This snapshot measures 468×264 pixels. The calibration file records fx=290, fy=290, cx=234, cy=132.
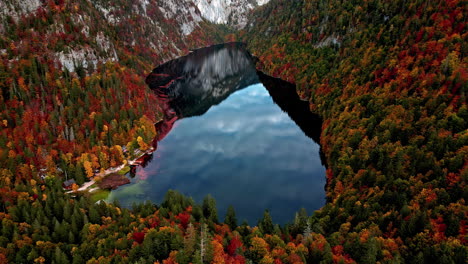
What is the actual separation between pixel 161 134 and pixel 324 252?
113799mm

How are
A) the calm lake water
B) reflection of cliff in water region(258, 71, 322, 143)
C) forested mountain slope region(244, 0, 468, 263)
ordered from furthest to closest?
reflection of cliff in water region(258, 71, 322, 143), the calm lake water, forested mountain slope region(244, 0, 468, 263)

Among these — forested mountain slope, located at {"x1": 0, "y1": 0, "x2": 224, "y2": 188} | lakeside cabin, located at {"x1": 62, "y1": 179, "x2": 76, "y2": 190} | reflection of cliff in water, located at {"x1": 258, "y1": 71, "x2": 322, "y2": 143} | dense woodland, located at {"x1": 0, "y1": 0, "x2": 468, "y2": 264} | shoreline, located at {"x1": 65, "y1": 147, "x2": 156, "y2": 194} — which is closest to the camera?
dense woodland, located at {"x1": 0, "y1": 0, "x2": 468, "y2": 264}

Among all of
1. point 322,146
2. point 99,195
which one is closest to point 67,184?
point 99,195

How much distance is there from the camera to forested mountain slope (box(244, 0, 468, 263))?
66812 millimetres

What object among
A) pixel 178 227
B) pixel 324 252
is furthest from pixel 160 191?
pixel 324 252

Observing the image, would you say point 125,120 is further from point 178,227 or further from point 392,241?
point 392,241

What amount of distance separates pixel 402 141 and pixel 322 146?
39.7 m

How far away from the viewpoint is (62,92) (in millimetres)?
141750

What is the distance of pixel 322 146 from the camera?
131m

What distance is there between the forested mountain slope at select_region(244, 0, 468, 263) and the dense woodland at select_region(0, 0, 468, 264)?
41cm

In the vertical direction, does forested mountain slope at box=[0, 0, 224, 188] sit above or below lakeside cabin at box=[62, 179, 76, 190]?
above

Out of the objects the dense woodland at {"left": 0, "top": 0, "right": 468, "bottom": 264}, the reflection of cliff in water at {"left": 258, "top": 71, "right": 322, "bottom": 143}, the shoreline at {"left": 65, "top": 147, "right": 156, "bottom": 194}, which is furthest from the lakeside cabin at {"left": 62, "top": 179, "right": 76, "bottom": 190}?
the reflection of cliff in water at {"left": 258, "top": 71, "right": 322, "bottom": 143}

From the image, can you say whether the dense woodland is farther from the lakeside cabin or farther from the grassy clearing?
the grassy clearing

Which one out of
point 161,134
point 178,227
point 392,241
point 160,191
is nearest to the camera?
point 392,241
